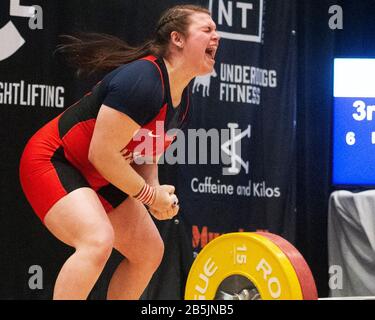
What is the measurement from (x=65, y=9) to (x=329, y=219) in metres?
2.60

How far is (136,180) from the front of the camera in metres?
3.75

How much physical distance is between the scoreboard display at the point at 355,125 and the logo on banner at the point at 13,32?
2457 mm

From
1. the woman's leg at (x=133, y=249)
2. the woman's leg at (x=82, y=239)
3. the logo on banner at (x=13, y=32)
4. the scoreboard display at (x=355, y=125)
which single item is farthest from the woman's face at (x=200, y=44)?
the scoreboard display at (x=355, y=125)

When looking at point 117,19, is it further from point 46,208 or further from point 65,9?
point 46,208

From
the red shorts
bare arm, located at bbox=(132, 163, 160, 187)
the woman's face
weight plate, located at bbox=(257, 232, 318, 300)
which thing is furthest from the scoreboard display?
weight plate, located at bbox=(257, 232, 318, 300)

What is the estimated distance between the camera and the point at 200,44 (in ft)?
14.1

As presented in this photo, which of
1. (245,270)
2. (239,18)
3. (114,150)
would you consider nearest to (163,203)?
(114,150)

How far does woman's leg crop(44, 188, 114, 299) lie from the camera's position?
3436mm

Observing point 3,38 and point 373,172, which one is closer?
point 3,38

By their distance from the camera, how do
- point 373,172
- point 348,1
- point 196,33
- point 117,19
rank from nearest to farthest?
point 196,33
point 117,19
point 373,172
point 348,1

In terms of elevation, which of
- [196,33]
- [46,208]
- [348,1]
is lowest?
[46,208]

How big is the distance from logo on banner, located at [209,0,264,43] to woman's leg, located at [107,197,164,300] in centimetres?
215

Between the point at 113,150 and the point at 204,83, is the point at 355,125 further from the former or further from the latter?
the point at 113,150
